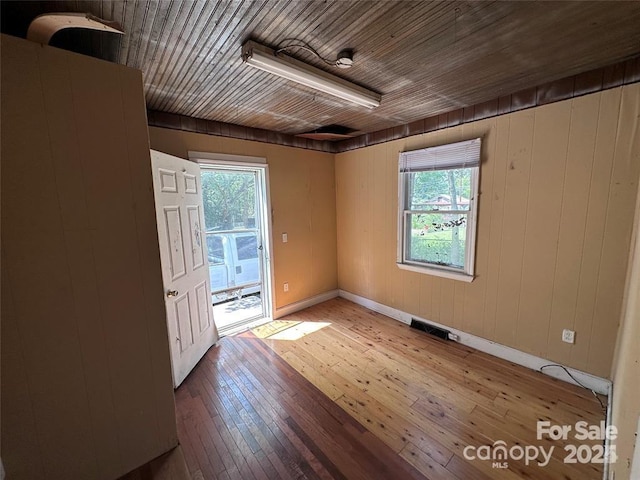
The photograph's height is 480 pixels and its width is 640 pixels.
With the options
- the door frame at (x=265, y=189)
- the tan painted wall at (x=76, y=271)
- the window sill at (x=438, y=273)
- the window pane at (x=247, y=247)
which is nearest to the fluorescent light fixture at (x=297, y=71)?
the tan painted wall at (x=76, y=271)

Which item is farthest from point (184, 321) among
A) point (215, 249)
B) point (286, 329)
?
point (215, 249)

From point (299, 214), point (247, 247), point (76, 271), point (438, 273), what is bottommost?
point (438, 273)

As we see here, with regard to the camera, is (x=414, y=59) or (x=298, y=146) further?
(x=298, y=146)

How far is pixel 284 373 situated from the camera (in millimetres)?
2459

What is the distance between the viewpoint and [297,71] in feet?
5.43

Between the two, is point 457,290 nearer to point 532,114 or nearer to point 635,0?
point 532,114

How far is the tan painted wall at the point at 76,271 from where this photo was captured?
116 centimetres

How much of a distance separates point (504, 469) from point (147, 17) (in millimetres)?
3188

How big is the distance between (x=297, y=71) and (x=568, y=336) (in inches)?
118

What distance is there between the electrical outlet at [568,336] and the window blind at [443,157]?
167 centimetres

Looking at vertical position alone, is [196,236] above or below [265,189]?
below

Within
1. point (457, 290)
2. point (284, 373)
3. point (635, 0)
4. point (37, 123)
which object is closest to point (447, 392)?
point (457, 290)

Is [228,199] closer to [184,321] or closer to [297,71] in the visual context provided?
[184,321]

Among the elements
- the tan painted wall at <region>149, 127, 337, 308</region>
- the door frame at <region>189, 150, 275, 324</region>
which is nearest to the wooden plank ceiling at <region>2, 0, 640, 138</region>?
the door frame at <region>189, 150, 275, 324</region>
